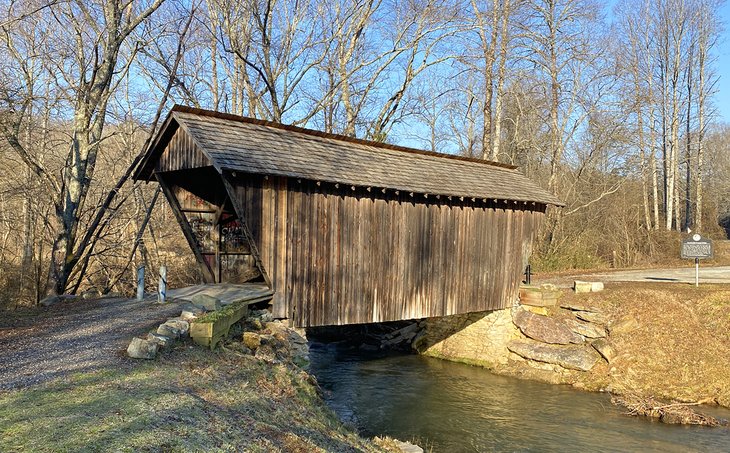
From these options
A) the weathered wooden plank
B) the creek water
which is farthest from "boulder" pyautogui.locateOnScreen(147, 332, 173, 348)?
the creek water

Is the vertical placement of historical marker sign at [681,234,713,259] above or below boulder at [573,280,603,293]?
above

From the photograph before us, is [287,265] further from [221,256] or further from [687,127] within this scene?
[687,127]

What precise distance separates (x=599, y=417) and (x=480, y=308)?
341 cm

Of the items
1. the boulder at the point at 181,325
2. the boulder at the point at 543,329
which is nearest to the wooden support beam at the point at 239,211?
the boulder at the point at 181,325

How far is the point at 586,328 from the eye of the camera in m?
13.8

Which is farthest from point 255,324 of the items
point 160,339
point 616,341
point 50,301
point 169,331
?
point 616,341

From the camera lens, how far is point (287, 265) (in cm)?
909

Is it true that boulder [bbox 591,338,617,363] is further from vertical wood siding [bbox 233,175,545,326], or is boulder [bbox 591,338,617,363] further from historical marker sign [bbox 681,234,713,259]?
historical marker sign [bbox 681,234,713,259]

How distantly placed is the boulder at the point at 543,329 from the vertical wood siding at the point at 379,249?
34.3 inches

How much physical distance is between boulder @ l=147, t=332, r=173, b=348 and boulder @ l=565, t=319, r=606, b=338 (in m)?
10.7

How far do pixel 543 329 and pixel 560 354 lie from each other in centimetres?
77

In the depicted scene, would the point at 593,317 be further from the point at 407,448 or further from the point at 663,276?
the point at 407,448

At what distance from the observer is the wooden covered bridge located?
8.76 meters

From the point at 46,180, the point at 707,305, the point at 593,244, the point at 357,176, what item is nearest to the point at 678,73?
the point at 593,244
